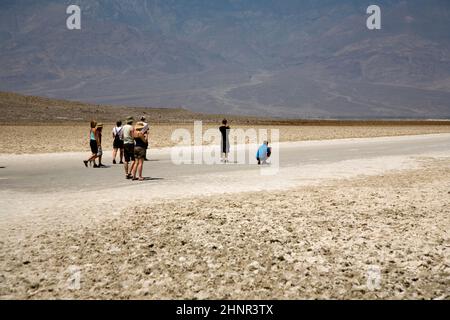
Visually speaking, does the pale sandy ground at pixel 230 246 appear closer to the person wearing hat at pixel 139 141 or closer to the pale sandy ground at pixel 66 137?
the person wearing hat at pixel 139 141

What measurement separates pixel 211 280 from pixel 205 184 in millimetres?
6676

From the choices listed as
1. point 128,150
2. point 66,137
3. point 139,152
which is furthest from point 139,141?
point 66,137

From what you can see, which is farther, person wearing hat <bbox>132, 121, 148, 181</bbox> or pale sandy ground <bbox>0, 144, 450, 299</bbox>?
person wearing hat <bbox>132, 121, 148, 181</bbox>

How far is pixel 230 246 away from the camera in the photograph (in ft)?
21.4

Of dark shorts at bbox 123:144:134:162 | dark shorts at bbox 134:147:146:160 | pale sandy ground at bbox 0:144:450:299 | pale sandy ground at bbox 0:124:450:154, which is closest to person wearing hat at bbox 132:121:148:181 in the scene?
dark shorts at bbox 134:147:146:160

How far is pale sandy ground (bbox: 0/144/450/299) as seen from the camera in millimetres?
5285

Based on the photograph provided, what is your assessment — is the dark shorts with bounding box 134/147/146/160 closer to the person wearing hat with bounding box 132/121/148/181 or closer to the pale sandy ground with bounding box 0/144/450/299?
the person wearing hat with bounding box 132/121/148/181

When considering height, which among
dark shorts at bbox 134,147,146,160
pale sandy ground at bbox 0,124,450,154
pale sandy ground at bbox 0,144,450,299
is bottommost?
pale sandy ground at bbox 0,144,450,299

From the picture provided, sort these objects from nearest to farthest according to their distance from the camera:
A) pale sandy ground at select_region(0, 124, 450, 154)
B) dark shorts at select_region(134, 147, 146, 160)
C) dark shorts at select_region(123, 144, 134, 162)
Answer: dark shorts at select_region(134, 147, 146, 160) < dark shorts at select_region(123, 144, 134, 162) < pale sandy ground at select_region(0, 124, 450, 154)

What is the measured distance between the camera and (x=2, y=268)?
5.71 metres

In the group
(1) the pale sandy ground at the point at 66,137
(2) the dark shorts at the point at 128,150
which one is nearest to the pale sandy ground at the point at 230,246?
(2) the dark shorts at the point at 128,150
